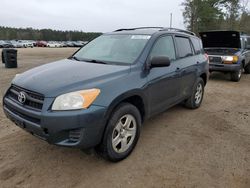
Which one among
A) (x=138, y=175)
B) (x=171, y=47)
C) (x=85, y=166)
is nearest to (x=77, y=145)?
(x=85, y=166)

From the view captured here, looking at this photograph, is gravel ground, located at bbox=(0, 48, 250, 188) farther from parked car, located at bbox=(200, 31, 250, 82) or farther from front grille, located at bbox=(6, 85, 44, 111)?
parked car, located at bbox=(200, 31, 250, 82)

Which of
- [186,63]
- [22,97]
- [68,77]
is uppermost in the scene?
[186,63]

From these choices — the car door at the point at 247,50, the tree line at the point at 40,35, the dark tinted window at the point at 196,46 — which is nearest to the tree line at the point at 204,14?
the car door at the point at 247,50

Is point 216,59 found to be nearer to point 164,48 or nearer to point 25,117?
point 164,48

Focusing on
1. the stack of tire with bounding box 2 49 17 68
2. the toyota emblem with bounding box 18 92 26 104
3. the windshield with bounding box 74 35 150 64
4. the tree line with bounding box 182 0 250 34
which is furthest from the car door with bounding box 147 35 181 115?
the tree line with bounding box 182 0 250 34

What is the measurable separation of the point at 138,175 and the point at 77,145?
86 centimetres

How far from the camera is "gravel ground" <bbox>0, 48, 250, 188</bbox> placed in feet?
8.59

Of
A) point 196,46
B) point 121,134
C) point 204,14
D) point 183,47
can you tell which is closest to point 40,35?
point 204,14

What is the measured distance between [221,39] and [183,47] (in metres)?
5.83

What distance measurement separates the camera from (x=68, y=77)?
9.05 ft

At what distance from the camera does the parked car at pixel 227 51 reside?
8445 mm

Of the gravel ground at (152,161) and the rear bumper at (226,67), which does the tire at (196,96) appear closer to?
the gravel ground at (152,161)

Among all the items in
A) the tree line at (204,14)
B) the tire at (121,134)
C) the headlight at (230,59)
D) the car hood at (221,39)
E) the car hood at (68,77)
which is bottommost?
the tire at (121,134)

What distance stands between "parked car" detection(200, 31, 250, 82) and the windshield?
6.01m
